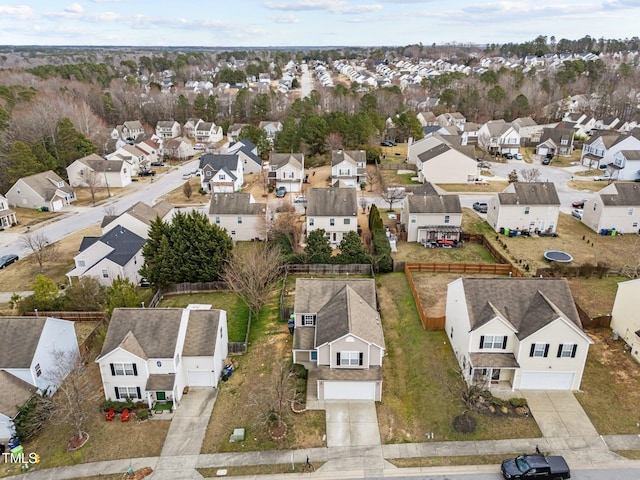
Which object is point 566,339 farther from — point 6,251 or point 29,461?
point 6,251

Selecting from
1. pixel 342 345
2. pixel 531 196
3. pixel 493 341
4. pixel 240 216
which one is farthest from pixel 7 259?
pixel 531 196

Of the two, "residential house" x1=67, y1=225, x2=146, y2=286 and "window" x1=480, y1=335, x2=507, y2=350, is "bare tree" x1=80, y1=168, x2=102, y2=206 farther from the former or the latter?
"window" x1=480, y1=335, x2=507, y2=350

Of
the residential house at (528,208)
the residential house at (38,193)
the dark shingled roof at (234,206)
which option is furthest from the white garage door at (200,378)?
the residential house at (38,193)

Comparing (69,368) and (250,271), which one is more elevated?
(250,271)

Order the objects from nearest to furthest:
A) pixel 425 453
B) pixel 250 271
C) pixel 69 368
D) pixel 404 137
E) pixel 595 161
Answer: pixel 425 453
pixel 69 368
pixel 250 271
pixel 595 161
pixel 404 137

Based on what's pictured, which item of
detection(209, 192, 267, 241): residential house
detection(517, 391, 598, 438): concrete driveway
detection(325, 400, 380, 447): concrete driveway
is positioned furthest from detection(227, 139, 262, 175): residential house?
detection(517, 391, 598, 438): concrete driveway

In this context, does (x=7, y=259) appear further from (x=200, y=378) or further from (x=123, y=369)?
(x=200, y=378)

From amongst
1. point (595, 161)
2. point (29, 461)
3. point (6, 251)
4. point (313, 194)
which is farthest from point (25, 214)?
point (595, 161)
